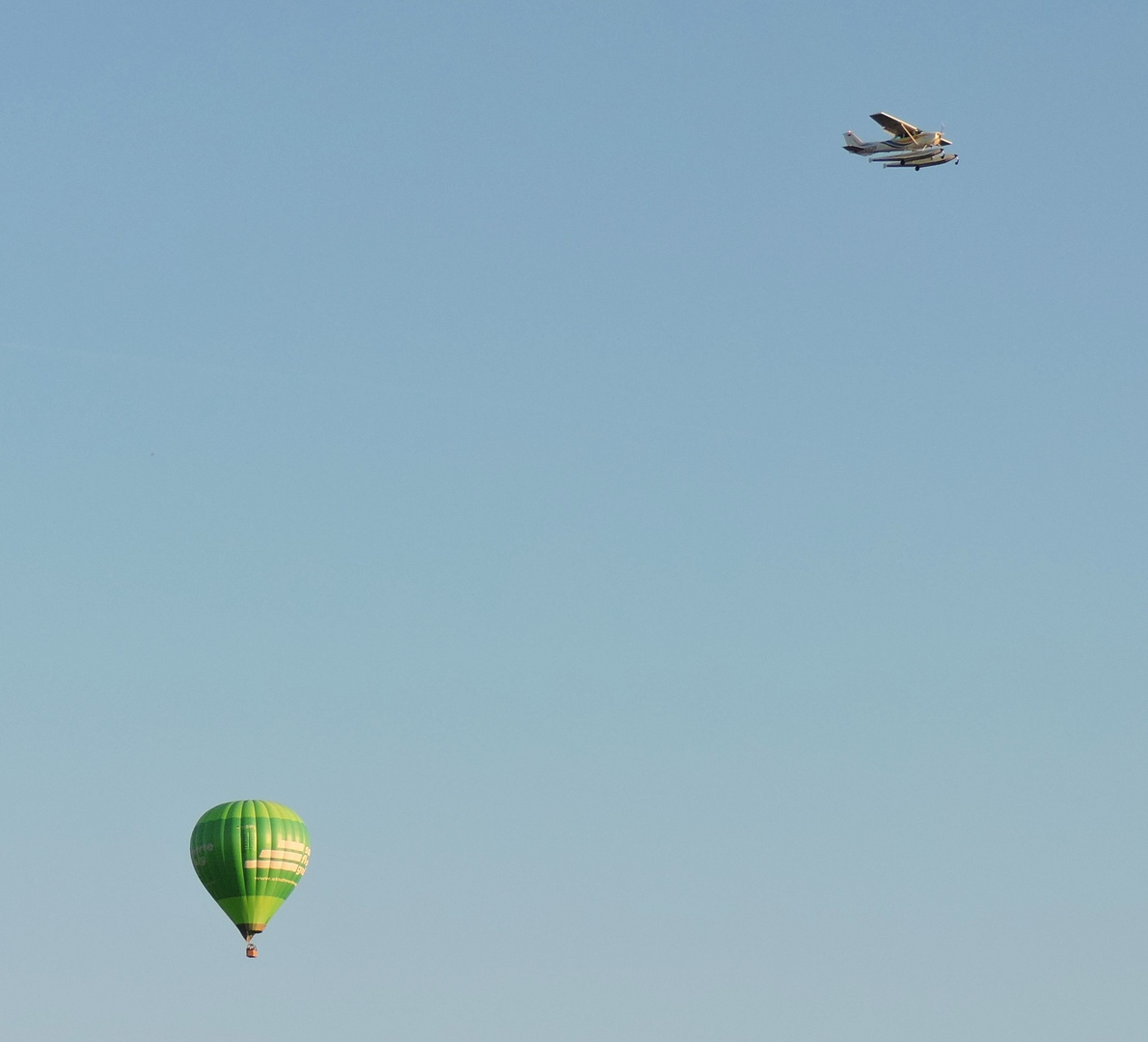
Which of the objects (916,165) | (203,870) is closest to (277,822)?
(203,870)

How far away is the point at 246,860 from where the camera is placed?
59.1 m

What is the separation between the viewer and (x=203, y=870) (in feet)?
195

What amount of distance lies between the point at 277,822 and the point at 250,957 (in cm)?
733

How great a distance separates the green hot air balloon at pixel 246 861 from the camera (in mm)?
59031

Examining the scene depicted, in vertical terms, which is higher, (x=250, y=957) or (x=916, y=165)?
(x=916, y=165)

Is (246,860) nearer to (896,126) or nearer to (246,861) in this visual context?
(246,861)

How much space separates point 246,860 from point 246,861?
0.18 feet

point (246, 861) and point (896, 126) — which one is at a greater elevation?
point (896, 126)

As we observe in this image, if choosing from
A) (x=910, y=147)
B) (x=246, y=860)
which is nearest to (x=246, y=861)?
(x=246, y=860)

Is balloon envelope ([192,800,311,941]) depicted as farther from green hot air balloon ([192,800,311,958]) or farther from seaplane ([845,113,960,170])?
seaplane ([845,113,960,170])

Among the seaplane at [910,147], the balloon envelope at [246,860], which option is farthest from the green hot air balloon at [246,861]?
the seaplane at [910,147]

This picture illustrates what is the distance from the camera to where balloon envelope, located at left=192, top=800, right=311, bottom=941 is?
194ft

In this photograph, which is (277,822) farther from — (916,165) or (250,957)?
(916,165)

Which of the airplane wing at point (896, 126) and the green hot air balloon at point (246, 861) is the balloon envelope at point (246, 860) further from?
the airplane wing at point (896, 126)
